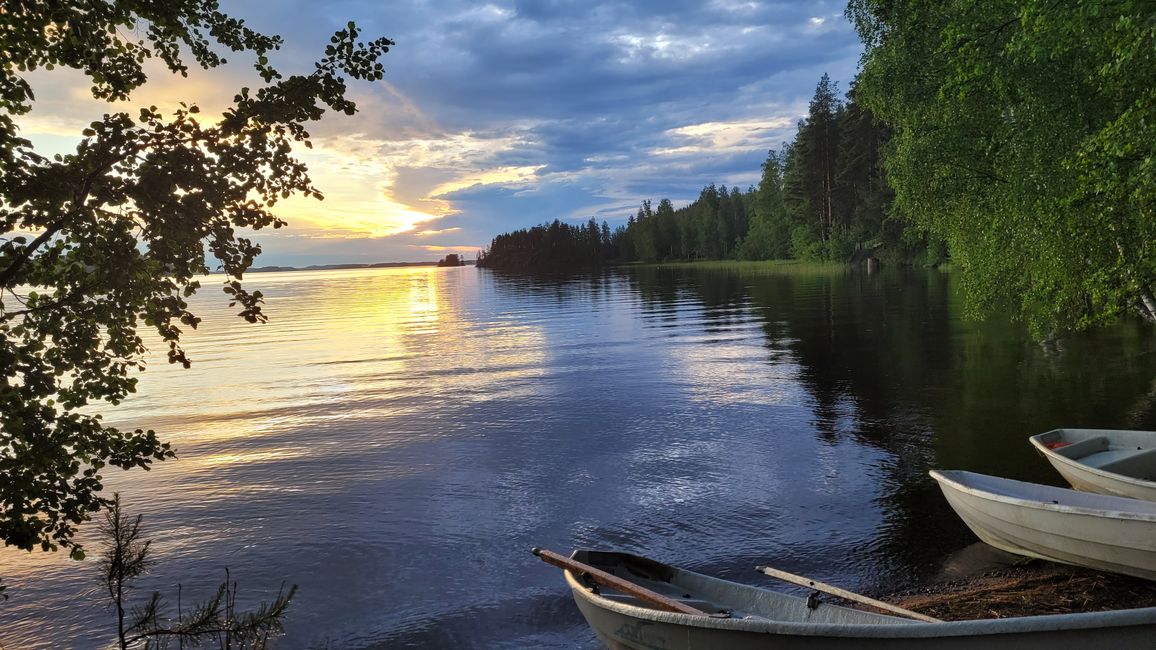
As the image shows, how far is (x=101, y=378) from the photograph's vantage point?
5.20m

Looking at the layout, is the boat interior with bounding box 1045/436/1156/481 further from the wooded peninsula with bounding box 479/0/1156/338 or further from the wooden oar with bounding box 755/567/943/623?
the wooden oar with bounding box 755/567/943/623

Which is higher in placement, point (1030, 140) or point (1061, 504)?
point (1030, 140)

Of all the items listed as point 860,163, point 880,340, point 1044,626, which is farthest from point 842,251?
point 1044,626

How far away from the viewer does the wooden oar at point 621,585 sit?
7414 millimetres

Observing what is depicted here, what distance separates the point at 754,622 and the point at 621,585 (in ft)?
6.83

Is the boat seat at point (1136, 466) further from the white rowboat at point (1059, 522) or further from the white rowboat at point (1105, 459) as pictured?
the white rowboat at point (1059, 522)

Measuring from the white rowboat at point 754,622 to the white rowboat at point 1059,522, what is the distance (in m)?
3.49

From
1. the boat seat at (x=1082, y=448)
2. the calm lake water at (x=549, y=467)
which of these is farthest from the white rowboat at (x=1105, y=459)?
the calm lake water at (x=549, y=467)

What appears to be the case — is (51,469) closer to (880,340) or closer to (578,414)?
(578,414)

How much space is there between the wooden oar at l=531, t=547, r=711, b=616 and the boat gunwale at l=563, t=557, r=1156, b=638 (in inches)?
13.9

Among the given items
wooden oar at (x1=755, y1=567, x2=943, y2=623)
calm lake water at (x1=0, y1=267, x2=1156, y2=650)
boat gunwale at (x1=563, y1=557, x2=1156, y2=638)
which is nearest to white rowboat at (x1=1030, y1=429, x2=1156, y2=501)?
calm lake water at (x1=0, y1=267, x2=1156, y2=650)

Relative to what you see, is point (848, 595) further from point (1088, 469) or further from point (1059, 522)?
point (1088, 469)

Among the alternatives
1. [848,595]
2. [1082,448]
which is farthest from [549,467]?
[1082,448]

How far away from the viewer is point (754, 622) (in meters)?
6.25
